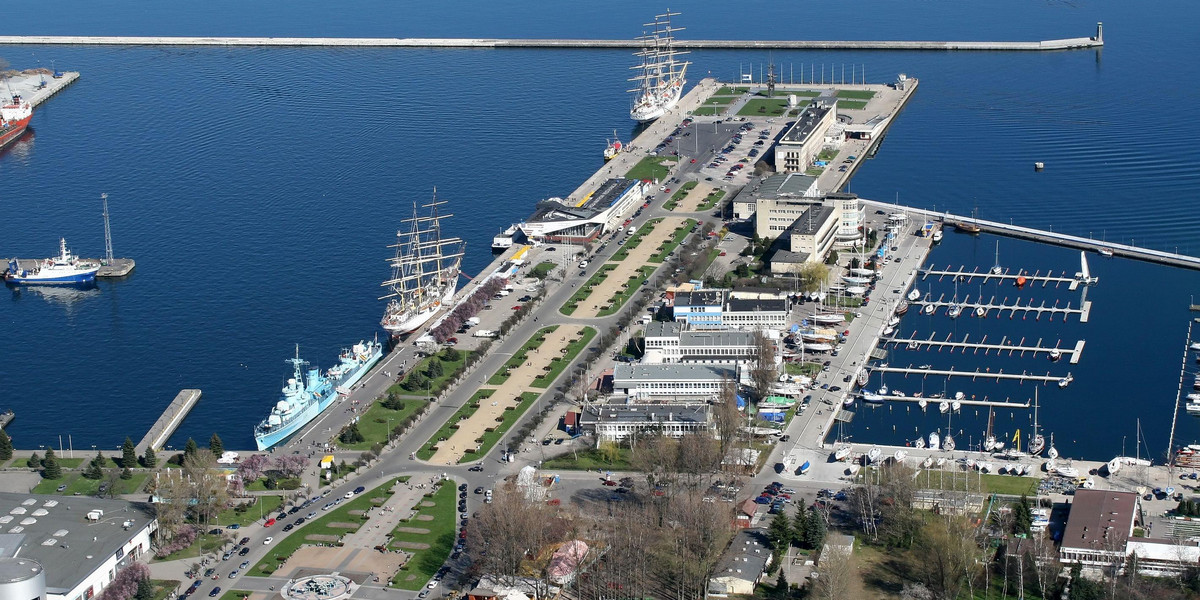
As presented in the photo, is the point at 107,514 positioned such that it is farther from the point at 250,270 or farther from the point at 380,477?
the point at 250,270

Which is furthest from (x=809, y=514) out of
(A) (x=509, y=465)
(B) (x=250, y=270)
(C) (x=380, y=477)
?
(B) (x=250, y=270)

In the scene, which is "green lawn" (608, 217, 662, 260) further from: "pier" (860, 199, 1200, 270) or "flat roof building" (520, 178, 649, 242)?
"pier" (860, 199, 1200, 270)

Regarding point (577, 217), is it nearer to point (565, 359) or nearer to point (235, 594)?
point (565, 359)

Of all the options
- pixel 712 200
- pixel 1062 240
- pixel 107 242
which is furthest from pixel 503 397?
pixel 1062 240

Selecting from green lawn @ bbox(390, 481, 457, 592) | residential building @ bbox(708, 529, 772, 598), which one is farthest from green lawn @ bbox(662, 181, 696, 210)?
residential building @ bbox(708, 529, 772, 598)

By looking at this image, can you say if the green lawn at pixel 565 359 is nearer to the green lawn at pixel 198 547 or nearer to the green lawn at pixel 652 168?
the green lawn at pixel 198 547
